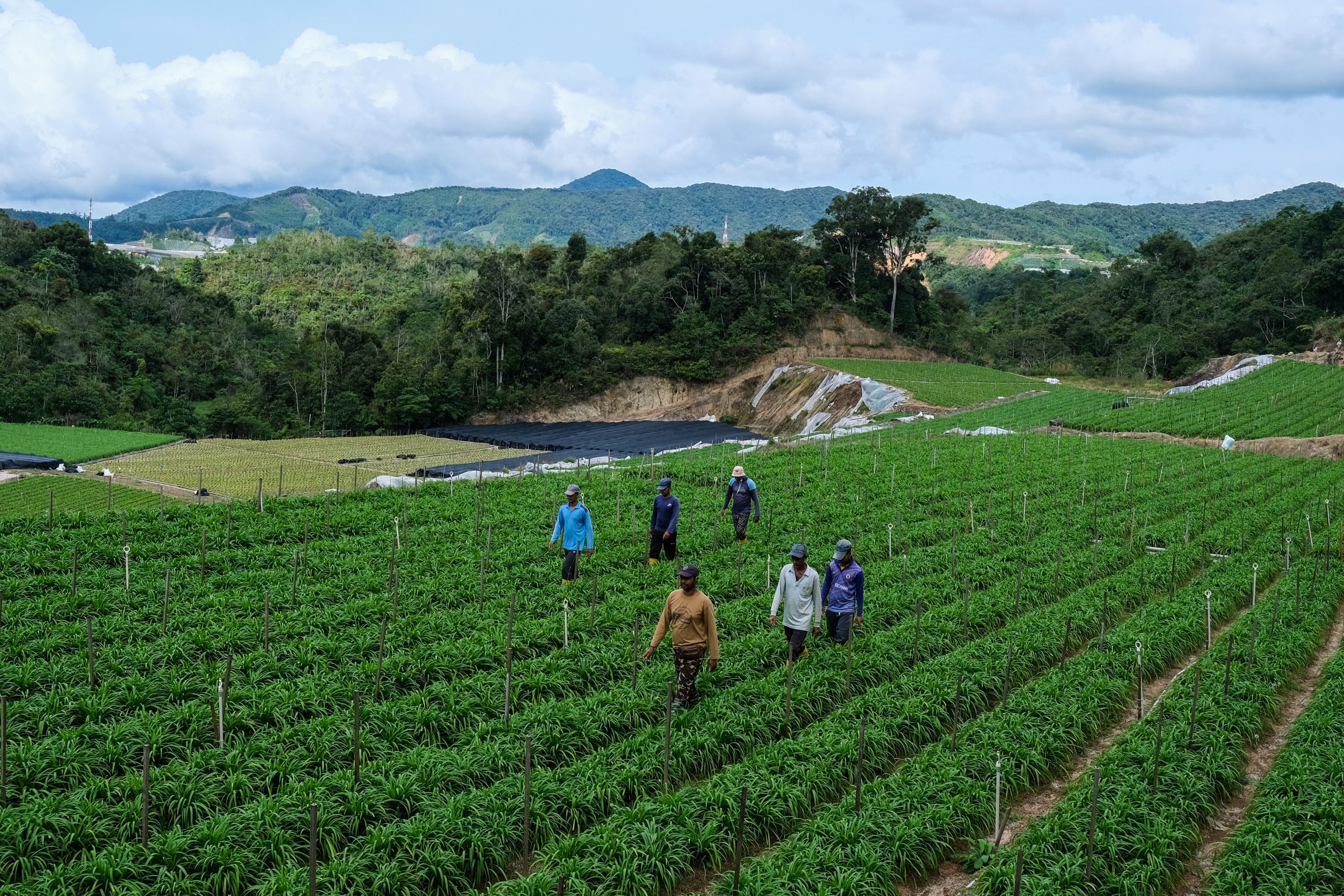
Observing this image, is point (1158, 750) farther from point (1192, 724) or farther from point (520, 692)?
point (520, 692)

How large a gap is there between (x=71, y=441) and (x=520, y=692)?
42.0 metres

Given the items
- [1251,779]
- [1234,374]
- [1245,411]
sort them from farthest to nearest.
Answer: [1234,374] < [1245,411] < [1251,779]

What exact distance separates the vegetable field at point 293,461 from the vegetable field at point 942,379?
21157 millimetres

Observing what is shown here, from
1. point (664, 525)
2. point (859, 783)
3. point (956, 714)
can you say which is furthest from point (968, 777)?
point (664, 525)

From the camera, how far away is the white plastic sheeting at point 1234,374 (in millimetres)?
47625

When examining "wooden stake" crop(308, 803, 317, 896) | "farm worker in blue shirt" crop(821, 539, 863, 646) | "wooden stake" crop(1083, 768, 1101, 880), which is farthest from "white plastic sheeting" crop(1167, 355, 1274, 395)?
"wooden stake" crop(308, 803, 317, 896)

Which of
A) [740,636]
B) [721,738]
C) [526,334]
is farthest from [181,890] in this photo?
[526,334]

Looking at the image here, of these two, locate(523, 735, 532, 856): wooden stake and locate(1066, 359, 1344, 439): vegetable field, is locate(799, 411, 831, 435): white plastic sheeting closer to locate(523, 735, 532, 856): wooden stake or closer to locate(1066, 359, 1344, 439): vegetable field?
locate(1066, 359, 1344, 439): vegetable field

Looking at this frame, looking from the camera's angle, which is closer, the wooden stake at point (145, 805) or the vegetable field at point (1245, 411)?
the wooden stake at point (145, 805)

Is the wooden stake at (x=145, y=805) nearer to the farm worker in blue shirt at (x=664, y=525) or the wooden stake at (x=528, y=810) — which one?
the wooden stake at (x=528, y=810)

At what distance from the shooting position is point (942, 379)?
5344 centimetres

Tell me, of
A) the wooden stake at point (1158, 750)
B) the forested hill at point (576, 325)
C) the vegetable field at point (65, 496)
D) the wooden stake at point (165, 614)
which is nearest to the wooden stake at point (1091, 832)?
the wooden stake at point (1158, 750)

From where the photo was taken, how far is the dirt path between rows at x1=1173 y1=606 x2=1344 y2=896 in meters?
7.07

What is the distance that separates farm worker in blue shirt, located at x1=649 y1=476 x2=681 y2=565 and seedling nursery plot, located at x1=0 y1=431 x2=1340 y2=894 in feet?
0.98
